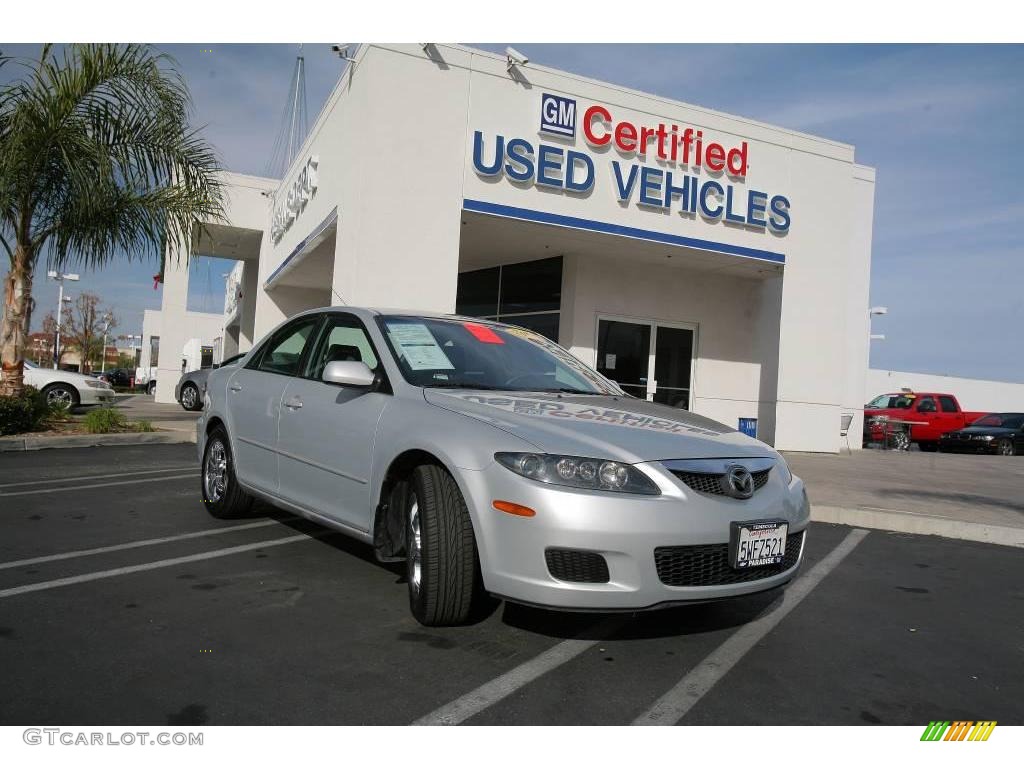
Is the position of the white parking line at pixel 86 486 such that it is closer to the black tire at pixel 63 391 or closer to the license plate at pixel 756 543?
the license plate at pixel 756 543

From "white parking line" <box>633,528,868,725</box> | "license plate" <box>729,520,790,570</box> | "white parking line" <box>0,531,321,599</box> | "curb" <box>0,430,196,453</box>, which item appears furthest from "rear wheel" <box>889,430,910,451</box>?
"license plate" <box>729,520,790,570</box>

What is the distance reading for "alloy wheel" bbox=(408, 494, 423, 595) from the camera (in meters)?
3.65

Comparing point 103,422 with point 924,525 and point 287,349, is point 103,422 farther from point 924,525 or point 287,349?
point 924,525

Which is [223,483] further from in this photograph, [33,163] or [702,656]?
[33,163]

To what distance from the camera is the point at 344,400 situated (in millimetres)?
4363

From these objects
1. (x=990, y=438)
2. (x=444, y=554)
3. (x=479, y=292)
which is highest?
(x=479, y=292)

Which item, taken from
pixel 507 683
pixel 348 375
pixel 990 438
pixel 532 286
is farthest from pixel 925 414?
pixel 507 683

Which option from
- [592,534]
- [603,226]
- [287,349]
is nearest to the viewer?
[592,534]

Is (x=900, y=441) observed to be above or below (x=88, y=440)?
above

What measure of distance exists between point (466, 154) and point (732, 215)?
4909 mm

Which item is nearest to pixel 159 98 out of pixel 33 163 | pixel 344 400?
pixel 33 163

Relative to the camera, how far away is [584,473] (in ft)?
10.5

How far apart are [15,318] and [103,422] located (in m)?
1.85

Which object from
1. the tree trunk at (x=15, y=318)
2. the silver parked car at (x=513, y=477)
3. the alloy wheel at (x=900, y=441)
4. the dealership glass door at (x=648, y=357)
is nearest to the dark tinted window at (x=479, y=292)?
the dealership glass door at (x=648, y=357)
